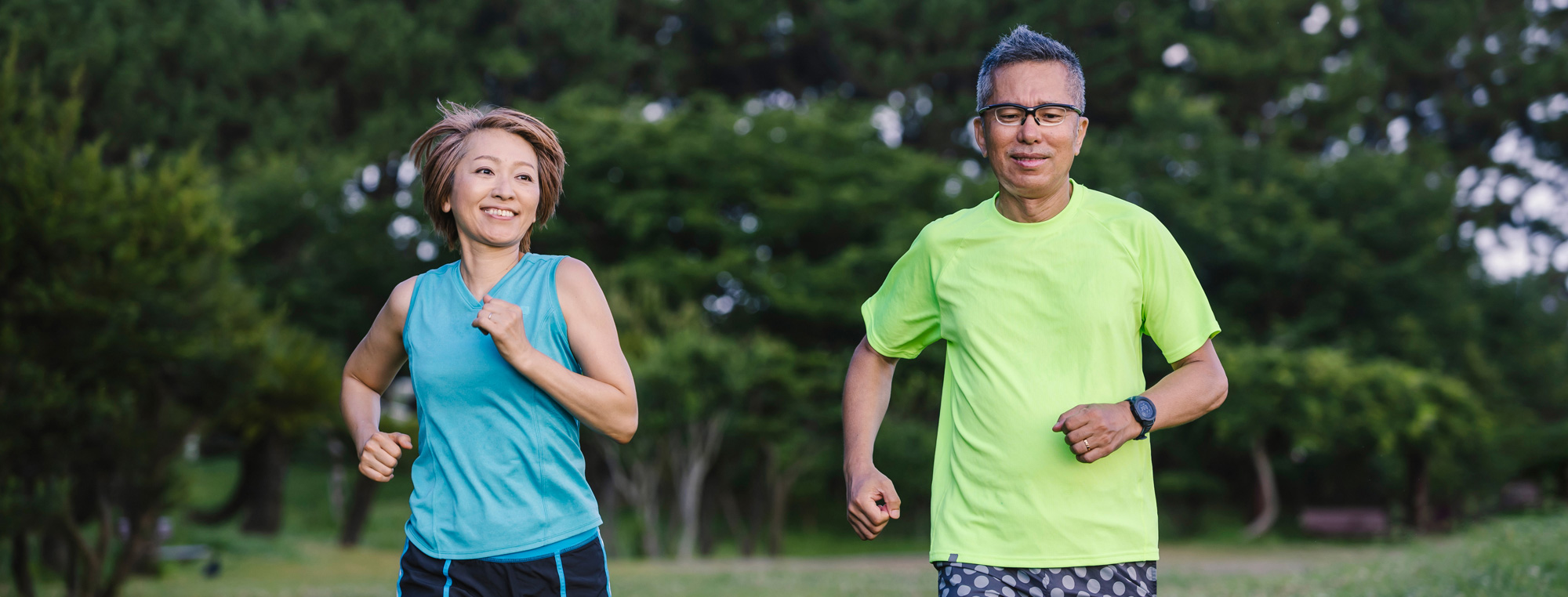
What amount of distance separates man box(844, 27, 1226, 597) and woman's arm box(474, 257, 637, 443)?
564 mm

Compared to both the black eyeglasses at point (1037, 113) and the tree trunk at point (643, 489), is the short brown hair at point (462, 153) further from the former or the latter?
the tree trunk at point (643, 489)

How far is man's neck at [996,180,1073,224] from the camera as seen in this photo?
294 centimetres

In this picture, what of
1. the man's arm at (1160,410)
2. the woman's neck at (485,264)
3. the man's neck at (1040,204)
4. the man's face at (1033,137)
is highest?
the man's face at (1033,137)

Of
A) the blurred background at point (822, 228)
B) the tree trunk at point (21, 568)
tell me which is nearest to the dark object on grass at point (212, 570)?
the blurred background at point (822, 228)

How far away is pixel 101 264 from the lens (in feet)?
34.4

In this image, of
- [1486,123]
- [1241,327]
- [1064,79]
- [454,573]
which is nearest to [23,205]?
[454,573]

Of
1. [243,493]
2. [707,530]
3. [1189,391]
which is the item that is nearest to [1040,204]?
[1189,391]

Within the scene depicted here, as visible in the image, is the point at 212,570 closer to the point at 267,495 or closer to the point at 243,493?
the point at 243,493

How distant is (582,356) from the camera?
2.89m

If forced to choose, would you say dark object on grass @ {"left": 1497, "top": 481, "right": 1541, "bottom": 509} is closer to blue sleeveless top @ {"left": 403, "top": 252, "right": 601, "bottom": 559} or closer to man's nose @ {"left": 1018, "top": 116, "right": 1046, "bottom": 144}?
man's nose @ {"left": 1018, "top": 116, "right": 1046, "bottom": 144}

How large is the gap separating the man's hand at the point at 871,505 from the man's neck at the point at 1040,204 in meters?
0.70

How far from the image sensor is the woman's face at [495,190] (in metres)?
2.97

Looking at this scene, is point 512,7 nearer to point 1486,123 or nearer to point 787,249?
point 787,249

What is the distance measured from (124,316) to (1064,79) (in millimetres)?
9848
